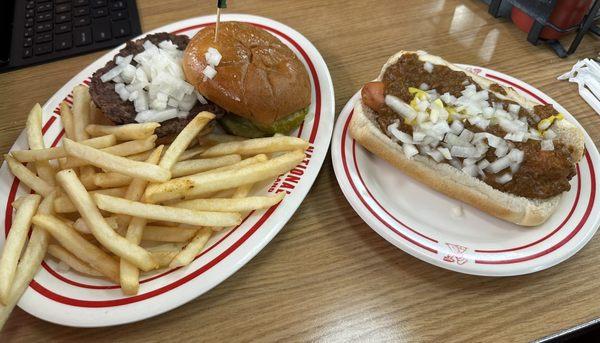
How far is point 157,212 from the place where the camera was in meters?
1.53

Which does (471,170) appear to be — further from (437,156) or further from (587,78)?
(587,78)

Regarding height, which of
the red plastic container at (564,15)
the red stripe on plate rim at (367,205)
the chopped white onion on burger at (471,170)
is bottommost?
the red stripe on plate rim at (367,205)

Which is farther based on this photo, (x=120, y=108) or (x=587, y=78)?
(x=587, y=78)

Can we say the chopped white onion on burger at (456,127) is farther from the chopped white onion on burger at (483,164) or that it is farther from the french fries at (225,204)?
the french fries at (225,204)

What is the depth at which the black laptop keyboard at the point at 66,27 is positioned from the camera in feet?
8.99

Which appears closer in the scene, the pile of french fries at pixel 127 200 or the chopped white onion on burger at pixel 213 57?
the pile of french fries at pixel 127 200

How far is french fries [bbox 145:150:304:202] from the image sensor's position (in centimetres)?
157

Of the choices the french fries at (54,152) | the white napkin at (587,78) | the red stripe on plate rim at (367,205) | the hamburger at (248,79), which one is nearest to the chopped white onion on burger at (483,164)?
the red stripe on plate rim at (367,205)

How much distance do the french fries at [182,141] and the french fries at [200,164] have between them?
2.2 inches

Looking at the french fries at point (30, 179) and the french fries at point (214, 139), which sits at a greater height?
the french fries at point (214, 139)

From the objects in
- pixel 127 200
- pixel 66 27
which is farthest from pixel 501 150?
pixel 66 27

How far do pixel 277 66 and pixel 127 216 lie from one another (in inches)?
38.1

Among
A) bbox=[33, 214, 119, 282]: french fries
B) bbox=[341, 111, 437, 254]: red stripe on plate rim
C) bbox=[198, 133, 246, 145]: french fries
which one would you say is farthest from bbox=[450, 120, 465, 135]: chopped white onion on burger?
bbox=[33, 214, 119, 282]: french fries

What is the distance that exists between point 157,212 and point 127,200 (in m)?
0.14
